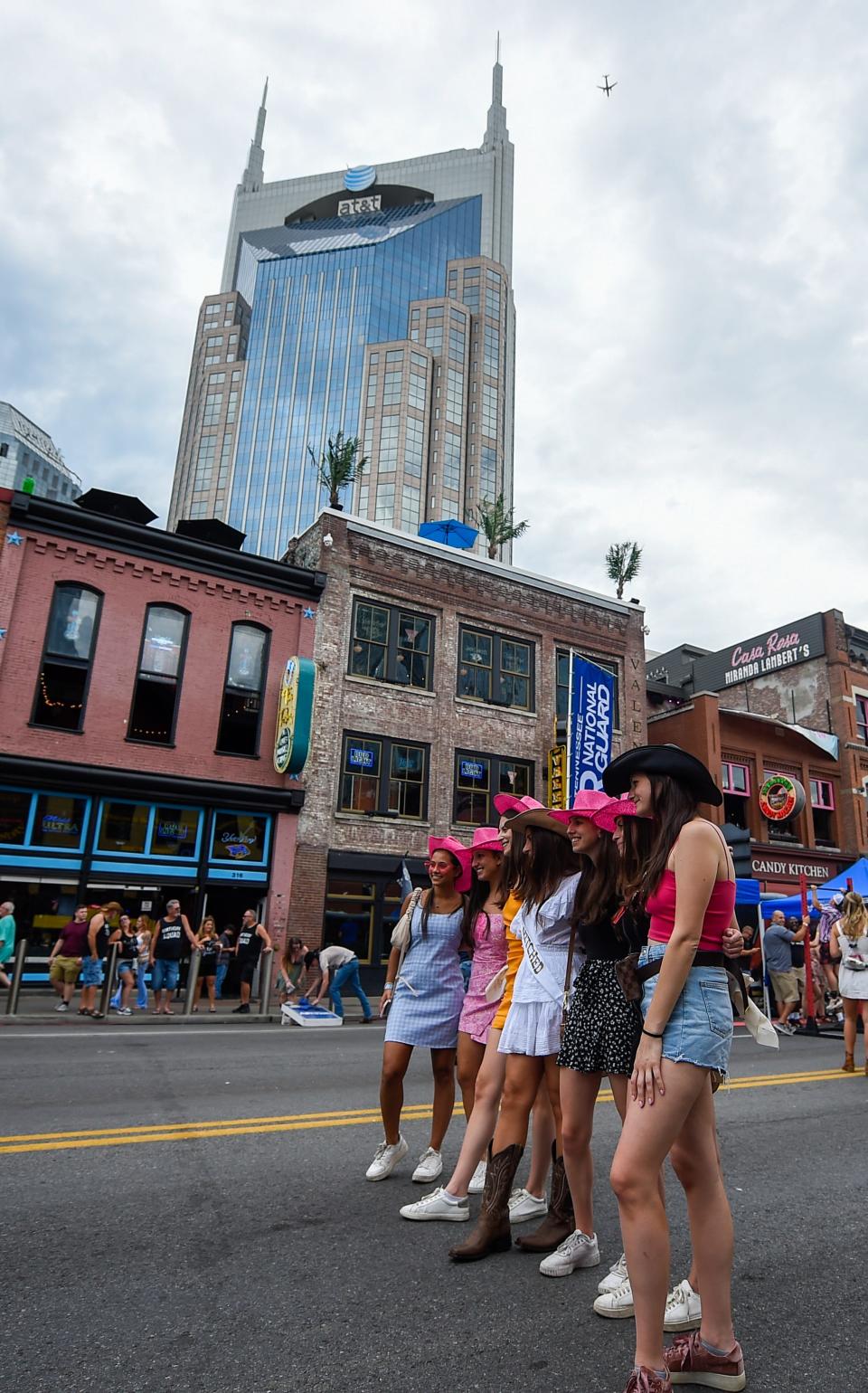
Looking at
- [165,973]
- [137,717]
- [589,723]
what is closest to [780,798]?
[589,723]

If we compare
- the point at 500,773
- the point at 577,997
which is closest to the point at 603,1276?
the point at 577,997

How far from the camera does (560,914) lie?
13.4 ft

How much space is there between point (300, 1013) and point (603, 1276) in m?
11.1

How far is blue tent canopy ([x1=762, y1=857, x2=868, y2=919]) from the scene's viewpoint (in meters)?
16.9

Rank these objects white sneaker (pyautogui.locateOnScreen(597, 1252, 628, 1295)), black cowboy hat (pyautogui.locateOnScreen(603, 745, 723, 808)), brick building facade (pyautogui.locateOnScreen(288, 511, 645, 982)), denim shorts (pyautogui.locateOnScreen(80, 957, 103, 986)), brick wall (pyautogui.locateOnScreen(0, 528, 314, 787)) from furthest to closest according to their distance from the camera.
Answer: brick building facade (pyautogui.locateOnScreen(288, 511, 645, 982)), brick wall (pyautogui.locateOnScreen(0, 528, 314, 787)), denim shorts (pyautogui.locateOnScreen(80, 957, 103, 986)), white sneaker (pyautogui.locateOnScreen(597, 1252, 628, 1295)), black cowboy hat (pyautogui.locateOnScreen(603, 745, 723, 808))

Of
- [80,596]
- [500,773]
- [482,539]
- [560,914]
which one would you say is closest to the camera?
[560,914]

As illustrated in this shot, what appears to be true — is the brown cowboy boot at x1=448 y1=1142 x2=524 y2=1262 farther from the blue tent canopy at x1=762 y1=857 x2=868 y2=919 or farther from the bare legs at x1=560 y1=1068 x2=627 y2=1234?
the blue tent canopy at x1=762 y1=857 x2=868 y2=919

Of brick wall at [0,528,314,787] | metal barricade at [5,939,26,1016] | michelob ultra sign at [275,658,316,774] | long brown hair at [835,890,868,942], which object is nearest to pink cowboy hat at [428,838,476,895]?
long brown hair at [835,890,868,942]

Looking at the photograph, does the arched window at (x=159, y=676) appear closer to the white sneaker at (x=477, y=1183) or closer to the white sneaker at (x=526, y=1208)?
the white sneaker at (x=477, y=1183)

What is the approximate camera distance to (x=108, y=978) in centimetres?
1369

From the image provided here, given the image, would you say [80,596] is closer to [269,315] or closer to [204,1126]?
[204,1126]

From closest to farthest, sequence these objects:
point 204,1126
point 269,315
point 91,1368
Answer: point 91,1368 → point 204,1126 → point 269,315

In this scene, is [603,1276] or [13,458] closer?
[603,1276]

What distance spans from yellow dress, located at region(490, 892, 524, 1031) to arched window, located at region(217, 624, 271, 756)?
53.5ft
